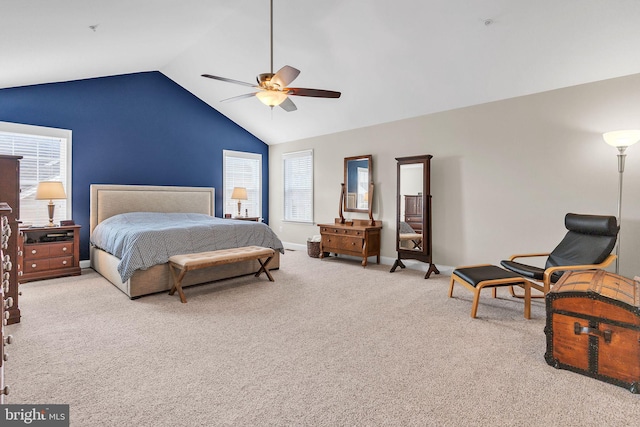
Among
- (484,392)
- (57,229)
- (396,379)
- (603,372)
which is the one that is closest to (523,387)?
(484,392)

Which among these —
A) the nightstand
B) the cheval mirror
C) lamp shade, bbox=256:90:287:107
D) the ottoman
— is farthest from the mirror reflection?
the nightstand

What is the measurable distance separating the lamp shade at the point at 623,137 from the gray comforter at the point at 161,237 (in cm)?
422

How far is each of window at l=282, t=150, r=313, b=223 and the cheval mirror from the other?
7.57 ft

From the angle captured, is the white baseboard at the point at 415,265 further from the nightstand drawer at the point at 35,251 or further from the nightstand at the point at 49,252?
the nightstand drawer at the point at 35,251

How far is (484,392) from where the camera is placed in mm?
2004

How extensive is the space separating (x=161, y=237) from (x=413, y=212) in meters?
3.61

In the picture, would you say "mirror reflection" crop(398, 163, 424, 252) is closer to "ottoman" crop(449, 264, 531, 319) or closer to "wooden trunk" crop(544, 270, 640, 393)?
"ottoman" crop(449, 264, 531, 319)

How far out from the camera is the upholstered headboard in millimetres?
5453

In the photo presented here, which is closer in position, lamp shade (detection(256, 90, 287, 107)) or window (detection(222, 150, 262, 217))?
lamp shade (detection(256, 90, 287, 107))

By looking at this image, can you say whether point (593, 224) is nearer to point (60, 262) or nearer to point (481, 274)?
point (481, 274)

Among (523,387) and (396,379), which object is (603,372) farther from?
(396,379)

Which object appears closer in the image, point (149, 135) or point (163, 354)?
point (163, 354)

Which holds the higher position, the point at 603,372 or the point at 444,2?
the point at 444,2

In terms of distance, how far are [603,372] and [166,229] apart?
4.35m
